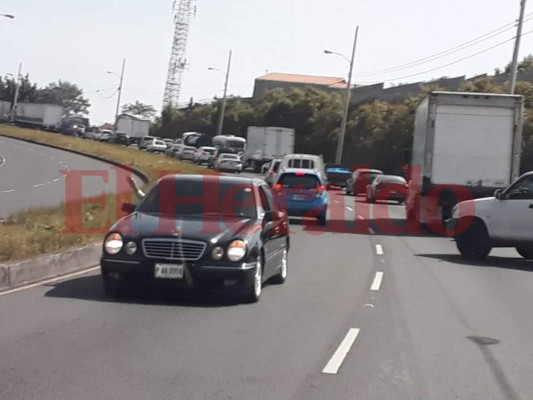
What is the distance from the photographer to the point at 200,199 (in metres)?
13.3

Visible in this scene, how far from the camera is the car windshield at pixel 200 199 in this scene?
13.2 metres

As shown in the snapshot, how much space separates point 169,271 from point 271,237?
6.76ft

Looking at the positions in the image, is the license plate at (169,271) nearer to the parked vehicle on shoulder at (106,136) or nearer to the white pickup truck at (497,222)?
the white pickup truck at (497,222)

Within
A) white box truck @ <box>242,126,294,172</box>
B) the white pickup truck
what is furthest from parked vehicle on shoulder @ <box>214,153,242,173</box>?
the white pickup truck

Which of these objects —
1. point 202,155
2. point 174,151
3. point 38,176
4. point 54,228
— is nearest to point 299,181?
point 54,228

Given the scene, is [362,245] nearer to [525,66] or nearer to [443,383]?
[443,383]

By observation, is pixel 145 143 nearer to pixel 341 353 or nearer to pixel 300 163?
pixel 300 163

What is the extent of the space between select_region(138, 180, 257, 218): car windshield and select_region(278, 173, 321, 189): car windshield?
44.2 feet

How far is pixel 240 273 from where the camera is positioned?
1195cm

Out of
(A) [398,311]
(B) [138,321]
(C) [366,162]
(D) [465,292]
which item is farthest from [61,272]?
(C) [366,162]

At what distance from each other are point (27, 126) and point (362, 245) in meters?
87.6

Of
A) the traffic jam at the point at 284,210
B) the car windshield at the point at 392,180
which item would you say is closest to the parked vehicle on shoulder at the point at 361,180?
the car windshield at the point at 392,180

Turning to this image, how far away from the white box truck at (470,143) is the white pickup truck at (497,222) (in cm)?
537

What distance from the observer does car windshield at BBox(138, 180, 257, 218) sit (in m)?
13.2
